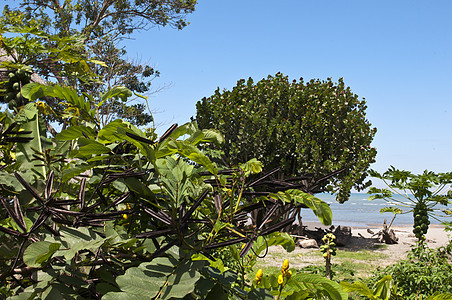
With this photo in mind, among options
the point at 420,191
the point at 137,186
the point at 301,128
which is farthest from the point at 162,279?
the point at 301,128

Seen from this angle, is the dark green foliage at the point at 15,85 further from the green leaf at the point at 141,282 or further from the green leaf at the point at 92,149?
the green leaf at the point at 141,282

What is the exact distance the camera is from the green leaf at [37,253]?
59 cm

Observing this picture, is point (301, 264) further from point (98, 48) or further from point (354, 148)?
point (98, 48)

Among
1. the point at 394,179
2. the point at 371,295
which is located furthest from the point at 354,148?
→ the point at 371,295

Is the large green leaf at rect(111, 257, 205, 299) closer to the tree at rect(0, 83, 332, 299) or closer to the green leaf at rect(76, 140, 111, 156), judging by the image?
the tree at rect(0, 83, 332, 299)

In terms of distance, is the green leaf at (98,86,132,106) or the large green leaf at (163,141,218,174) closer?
the large green leaf at (163,141,218,174)

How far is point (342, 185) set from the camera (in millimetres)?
12383

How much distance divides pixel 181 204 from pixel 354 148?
12747mm

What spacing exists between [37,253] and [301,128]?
1260cm

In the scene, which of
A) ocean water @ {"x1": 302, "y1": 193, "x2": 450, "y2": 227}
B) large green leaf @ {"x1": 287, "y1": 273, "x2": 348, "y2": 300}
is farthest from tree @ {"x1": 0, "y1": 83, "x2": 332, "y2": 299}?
ocean water @ {"x1": 302, "y1": 193, "x2": 450, "y2": 227}

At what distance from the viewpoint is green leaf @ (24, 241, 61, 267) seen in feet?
1.93

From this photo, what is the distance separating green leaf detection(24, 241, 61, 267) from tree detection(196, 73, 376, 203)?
11.7 m

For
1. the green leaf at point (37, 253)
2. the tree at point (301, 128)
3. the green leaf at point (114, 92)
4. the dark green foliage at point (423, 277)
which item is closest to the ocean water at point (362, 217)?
the tree at point (301, 128)

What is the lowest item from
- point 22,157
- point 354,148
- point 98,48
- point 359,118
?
point 22,157
